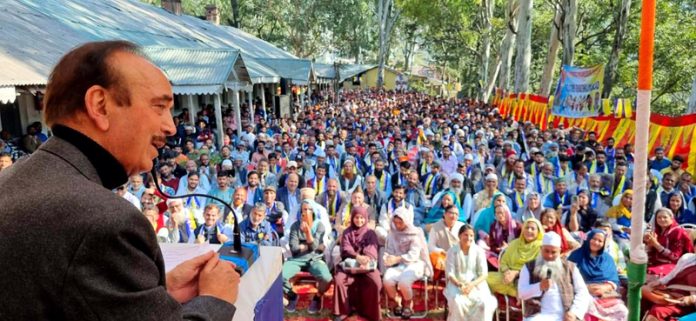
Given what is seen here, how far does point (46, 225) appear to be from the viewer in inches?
30.9

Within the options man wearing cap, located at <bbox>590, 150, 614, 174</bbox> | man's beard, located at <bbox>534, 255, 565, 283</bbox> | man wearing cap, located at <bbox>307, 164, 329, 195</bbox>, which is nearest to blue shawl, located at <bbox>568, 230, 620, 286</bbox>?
man's beard, located at <bbox>534, 255, 565, 283</bbox>

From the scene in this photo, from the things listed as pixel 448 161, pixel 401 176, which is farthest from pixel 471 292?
pixel 448 161

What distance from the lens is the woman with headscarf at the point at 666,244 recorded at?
5.04 meters

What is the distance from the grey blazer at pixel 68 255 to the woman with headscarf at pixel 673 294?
4567 millimetres

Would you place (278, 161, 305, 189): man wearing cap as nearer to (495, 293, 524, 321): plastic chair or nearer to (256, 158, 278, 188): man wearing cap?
(256, 158, 278, 188): man wearing cap

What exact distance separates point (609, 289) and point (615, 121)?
9333 millimetres

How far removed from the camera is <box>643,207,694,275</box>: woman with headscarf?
504 cm

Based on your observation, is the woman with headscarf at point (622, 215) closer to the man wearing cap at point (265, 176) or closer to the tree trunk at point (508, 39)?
the man wearing cap at point (265, 176)

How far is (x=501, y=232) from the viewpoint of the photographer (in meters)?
5.69

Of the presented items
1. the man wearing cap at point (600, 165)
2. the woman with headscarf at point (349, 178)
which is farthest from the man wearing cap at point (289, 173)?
the man wearing cap at point (600, 165)

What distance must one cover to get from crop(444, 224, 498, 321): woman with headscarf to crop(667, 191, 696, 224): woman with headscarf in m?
3.08

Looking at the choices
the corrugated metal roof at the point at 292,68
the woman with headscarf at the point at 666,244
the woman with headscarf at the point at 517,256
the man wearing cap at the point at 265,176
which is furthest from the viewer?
the corrugated metal roof at the point at 292,68

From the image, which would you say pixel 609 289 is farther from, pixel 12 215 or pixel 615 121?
pixel 615 121

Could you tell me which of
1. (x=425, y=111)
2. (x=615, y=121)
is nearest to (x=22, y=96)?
(x=615, y=121)
